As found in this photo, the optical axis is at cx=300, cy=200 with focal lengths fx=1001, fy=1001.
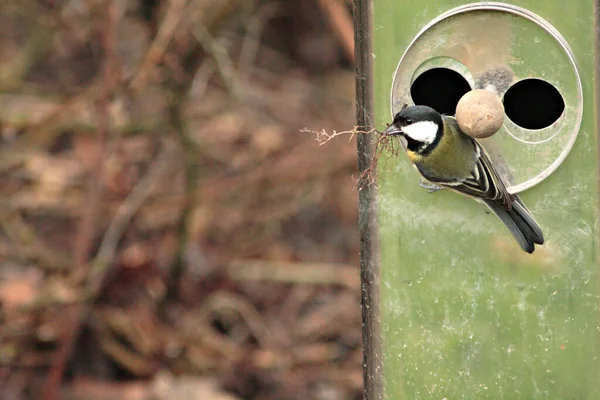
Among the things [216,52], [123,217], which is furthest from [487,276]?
[123,217]

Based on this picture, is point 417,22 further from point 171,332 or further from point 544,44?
point 171,332

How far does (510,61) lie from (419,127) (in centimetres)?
24

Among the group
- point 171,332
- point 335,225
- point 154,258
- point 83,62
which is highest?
point 83,62

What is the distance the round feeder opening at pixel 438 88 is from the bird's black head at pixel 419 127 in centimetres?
11

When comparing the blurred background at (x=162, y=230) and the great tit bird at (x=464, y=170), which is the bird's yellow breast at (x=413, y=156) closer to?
the great tit bird at (x=464, y=170)

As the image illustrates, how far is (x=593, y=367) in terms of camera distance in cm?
193

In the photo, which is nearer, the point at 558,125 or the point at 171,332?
the point at 558,125

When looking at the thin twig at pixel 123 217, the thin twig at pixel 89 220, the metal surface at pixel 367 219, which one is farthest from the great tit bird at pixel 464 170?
the thin twig at pixel 123 217

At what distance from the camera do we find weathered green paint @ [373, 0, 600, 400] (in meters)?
1.92

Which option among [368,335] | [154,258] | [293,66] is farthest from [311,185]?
[368,335]

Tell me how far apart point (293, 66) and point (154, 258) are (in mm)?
1832

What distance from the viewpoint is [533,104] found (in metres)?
1.96

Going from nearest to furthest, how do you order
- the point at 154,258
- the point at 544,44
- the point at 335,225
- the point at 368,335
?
the point at 544,44 < the point at 368,335 < the point at 154,258 < the point at 335,225

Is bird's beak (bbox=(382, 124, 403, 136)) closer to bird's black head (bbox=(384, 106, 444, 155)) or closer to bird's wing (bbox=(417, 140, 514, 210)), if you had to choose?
bird's black head (bbox=(384, 106, 444, 155))
